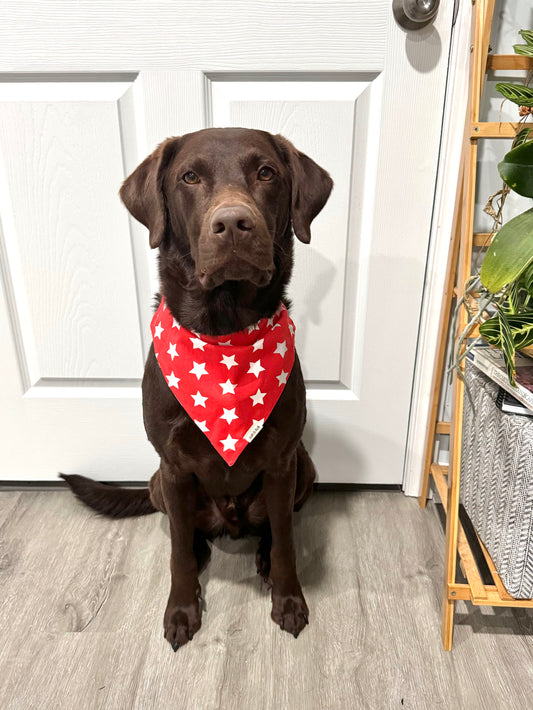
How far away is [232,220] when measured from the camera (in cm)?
78

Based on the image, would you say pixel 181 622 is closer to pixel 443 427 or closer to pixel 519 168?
pixel 443 427

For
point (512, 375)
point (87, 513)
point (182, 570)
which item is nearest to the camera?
point (512, 375)

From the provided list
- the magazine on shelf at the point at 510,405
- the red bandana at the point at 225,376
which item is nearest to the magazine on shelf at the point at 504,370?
the magazine on shelf at the point at 510,405

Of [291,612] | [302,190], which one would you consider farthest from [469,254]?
[291,612]

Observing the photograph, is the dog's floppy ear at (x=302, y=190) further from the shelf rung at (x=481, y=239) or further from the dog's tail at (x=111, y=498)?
the dog's tail at (x=111, y=498)

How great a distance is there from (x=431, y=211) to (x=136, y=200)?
73 cm

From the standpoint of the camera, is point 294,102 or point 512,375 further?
point 294,102

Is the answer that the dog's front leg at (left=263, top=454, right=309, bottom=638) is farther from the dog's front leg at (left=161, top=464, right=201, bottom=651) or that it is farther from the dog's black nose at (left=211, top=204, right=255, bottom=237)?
the dog's black nose at (left=211, top=204, right=255, bottom=237)

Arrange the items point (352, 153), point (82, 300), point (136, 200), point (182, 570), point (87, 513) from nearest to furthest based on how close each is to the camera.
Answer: point (136, 200) < point (182, 570) < point (352, 153) < point (82, 300) < point (87, 513)

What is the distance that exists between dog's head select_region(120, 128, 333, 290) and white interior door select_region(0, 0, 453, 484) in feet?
0.99

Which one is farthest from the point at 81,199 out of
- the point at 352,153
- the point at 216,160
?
the point at 352,153

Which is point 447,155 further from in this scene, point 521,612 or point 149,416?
point 521,612

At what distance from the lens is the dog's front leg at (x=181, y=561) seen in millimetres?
1046

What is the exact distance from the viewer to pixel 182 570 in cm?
108
